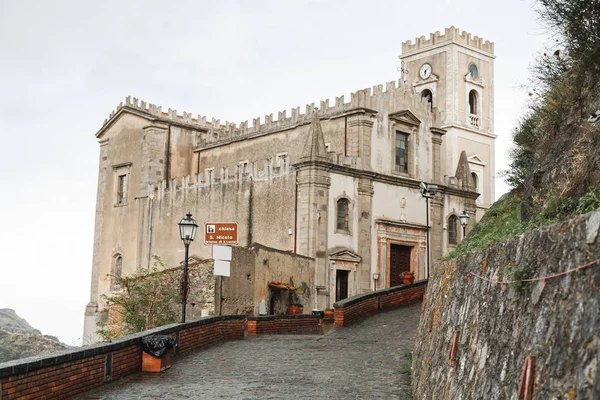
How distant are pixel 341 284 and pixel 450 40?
32330mm

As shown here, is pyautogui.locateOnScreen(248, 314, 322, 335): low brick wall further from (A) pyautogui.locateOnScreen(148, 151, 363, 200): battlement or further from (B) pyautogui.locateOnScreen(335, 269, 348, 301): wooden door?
(A) pyautogui.locateOnScreen(148, 151, 363, 200): battlement

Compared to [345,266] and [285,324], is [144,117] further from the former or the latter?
[285,324]

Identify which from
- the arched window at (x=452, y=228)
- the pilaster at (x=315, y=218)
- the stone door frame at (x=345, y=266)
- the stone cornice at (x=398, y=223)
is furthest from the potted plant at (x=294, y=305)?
the arched window at (x=452, y=228)

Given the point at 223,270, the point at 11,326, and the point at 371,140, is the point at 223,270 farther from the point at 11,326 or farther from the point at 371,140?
the point at 11,326

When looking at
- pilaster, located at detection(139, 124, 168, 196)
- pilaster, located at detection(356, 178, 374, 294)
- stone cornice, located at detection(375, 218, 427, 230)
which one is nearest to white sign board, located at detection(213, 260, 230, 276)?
pilaster, located at detection(356, 178, 374, 294)

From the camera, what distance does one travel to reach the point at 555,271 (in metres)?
5.80

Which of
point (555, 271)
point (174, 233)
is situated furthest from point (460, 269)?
point (174, 233)

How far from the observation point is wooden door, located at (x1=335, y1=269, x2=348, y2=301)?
32531 millimetres

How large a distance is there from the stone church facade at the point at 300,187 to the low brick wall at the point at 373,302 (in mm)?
4373

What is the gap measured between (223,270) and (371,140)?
16598 millimetres

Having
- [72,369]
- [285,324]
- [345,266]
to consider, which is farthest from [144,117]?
[72,369]

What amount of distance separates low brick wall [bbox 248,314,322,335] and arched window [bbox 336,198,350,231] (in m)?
8.60

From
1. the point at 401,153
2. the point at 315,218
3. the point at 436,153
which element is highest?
the point at 436,153

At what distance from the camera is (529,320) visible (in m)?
6.12
